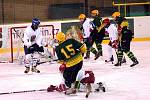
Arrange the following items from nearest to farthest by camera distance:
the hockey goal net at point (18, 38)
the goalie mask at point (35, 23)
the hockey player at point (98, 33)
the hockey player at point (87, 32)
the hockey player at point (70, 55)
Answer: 1. the hockey player at point (70, 55)
2. the goalie mask at point (35, 23)
3. the hockey player at point (98, 33)
4. the hockey player at point (87, 32)
5. the hockey goal net at point (18, 38)

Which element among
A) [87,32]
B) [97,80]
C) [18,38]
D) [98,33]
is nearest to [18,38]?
[18,38]

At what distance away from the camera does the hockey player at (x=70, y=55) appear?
Result: 9.01 metres

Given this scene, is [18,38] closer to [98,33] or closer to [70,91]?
[98,33]

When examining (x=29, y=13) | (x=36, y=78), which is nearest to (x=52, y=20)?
(x=29, y=13)

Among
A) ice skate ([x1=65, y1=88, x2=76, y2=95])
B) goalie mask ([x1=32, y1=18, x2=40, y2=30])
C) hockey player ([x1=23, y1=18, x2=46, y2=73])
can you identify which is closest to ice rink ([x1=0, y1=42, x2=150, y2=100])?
ice skate ([x1=65, y1=88, x2=76, y2=95])

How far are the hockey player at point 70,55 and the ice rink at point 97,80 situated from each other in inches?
14.7

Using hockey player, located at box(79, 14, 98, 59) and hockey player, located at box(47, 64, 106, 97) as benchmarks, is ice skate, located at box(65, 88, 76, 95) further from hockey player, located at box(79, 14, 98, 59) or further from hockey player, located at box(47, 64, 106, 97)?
hockey player, located at box(79, 14, 98, 59)

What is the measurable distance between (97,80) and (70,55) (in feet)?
6.11

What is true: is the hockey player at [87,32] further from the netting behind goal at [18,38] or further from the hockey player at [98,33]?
the netting behind goal at [18,38]

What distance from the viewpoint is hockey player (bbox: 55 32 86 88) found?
9.01m

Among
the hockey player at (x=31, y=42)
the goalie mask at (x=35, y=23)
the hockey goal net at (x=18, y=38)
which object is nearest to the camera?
the goalie mask at (x=35, y=23)

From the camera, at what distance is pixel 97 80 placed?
10742 mm

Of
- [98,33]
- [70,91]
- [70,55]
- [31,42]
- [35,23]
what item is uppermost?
[35,23]

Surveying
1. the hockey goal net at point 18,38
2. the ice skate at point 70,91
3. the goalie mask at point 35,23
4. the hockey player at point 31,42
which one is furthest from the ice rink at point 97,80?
the goalie mask at point 35,23
